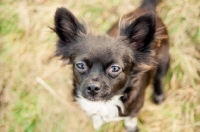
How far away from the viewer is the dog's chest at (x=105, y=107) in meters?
3.39

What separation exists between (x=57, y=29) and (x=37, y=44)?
1745 mm

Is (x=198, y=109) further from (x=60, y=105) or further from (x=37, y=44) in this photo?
(x=37, y=44)

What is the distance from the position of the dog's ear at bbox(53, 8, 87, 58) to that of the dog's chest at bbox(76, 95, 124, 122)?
0.64m

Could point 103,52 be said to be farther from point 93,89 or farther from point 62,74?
point 62,74

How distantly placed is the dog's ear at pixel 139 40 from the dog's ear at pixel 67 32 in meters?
0.44

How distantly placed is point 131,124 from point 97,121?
0.43 metres

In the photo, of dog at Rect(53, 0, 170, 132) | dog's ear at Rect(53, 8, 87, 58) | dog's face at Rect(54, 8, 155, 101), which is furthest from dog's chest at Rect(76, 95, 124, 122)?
dog's ear at Rect(53, 8, 87, 58)

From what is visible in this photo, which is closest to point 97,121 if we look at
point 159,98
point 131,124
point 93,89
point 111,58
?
point 131,124

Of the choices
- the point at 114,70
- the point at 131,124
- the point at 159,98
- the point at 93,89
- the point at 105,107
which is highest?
the point at 114,70

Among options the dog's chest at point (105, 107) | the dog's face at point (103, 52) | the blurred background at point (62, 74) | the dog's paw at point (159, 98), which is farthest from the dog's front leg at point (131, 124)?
the dog's face at point (103, 52)

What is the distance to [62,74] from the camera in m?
4.39

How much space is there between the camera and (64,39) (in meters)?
3.16

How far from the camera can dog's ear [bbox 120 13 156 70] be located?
9.59 feet

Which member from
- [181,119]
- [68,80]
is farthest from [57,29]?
[181,119]
